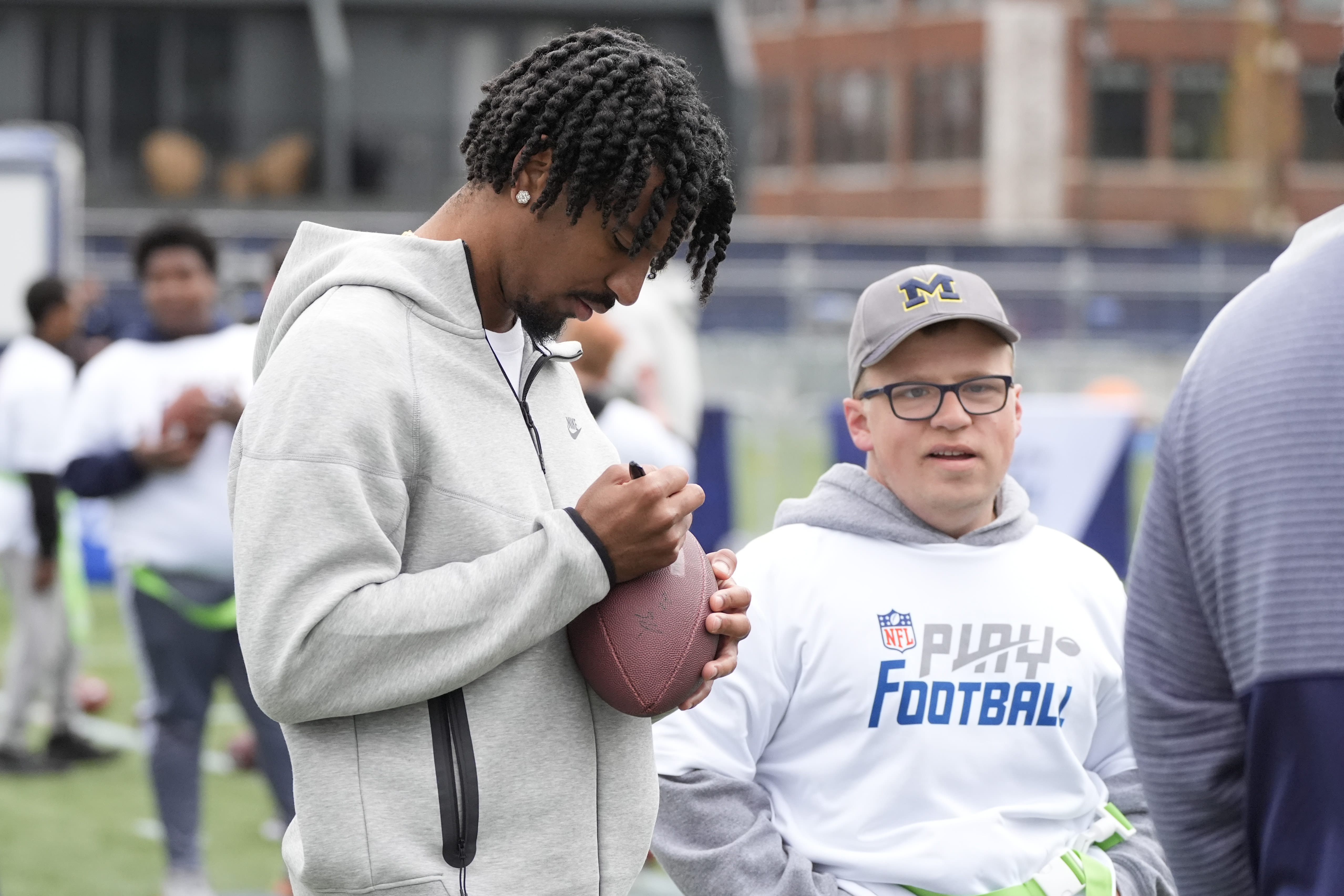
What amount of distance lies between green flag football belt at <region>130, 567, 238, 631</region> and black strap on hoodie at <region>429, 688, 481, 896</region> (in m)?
3.38

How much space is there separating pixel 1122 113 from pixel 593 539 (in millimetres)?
42907

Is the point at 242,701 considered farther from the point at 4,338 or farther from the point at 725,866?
the point at 4,338

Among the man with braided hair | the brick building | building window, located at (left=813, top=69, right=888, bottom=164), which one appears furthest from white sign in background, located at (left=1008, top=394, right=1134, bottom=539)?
building window, located at (left=813, top=69, right=888, bottom=164)

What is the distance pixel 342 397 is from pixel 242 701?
12.5ft

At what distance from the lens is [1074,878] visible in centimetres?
272

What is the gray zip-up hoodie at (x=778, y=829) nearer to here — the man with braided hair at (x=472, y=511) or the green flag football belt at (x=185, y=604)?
the man with braided hair at (x=472, y=511)

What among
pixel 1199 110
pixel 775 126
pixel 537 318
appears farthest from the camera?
pixel 775 126

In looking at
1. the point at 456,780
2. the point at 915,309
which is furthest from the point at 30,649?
the point at 456,780

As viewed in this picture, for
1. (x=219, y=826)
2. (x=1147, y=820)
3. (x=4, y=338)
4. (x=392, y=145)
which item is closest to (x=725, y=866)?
(x=1147, y=820)

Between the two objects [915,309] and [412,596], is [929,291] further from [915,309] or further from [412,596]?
[412,596]

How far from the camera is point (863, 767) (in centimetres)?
276

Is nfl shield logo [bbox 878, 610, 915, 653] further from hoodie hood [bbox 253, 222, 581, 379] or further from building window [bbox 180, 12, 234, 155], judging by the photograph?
building window [bbox 180, 12, 234, 155]

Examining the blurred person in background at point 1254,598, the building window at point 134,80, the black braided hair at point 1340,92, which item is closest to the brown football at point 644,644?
the blurred person in background at point 1254,598

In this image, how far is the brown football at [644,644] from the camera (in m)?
2.31
